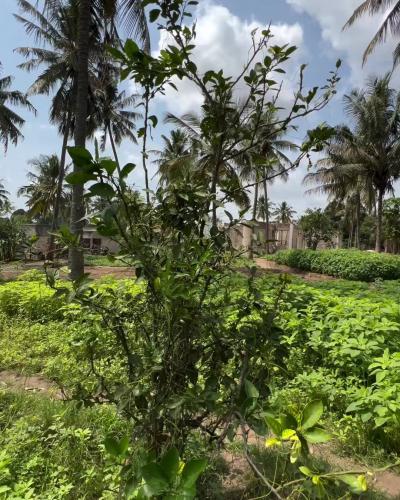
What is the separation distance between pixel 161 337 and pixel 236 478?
1045mm

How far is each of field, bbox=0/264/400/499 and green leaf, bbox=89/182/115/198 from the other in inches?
26.7

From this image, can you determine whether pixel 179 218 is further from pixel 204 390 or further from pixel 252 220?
pixel 204 390

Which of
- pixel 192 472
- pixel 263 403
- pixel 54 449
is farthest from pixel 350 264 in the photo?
pixel 192 472

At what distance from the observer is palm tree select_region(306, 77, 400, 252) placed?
2239 centimetres

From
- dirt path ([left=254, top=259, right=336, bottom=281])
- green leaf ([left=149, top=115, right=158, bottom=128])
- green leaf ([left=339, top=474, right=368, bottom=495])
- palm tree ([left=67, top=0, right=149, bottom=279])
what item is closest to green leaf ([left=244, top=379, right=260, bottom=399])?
green leaf ([left=339, top=474, right=368, bottom=495])

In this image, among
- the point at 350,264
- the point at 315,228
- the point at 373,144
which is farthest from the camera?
the point at 315,228

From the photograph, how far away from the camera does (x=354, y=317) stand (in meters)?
3.83

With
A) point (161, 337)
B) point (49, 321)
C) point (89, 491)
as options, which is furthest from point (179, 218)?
point (49, 321)

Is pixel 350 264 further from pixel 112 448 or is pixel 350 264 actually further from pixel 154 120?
pixel 112 448

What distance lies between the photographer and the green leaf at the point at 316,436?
1041 mm

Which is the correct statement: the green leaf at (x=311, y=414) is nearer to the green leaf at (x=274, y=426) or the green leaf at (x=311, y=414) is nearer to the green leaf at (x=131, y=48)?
the green leaf at (x=274, y=426)

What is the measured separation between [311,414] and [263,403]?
24.0 inches

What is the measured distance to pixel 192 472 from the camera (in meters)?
0.99

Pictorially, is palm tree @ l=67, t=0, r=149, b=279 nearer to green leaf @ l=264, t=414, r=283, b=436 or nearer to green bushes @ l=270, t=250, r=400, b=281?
green leaf @ l=264, t=414, r=283, b=436
